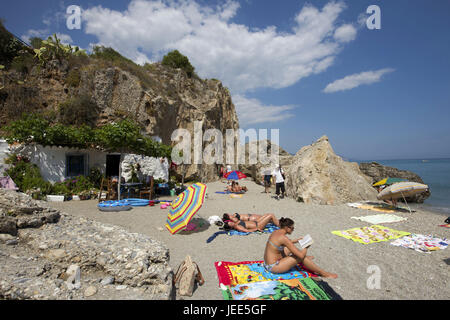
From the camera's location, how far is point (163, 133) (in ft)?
56.2

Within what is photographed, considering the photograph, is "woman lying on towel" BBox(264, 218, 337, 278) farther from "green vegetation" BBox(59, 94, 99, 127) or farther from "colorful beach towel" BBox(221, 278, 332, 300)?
"green vegetation" BBox(59, 94, 99, 127)

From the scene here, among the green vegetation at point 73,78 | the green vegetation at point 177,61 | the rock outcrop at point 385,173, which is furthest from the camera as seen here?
the green vegetation at point 177,61

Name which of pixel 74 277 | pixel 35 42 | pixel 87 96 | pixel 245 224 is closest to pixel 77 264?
pixel 74 277

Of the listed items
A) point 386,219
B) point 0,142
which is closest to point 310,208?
point 386,219

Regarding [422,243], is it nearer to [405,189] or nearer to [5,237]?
[405,189]

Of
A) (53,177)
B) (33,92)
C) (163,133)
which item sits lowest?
(53,177)

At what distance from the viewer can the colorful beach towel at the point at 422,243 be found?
4.76m

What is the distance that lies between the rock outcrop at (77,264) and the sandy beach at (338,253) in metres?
0.72

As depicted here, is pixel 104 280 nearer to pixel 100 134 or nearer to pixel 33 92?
pixel 100 134

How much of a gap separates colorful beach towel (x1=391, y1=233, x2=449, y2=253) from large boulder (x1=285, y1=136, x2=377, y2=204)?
432 centimetres

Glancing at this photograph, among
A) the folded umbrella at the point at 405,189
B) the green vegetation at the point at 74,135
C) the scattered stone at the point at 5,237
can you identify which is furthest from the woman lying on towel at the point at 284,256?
the green vegetation at the point at 74,135

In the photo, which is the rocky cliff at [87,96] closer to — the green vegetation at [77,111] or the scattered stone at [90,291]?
the green vegetation at [77,111]
